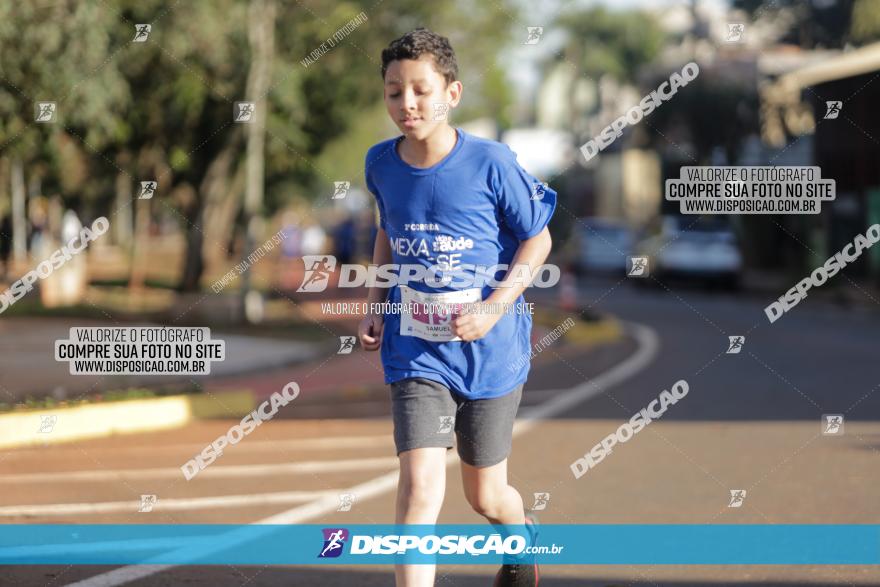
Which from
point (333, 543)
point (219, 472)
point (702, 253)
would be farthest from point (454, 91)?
point (702, 253)

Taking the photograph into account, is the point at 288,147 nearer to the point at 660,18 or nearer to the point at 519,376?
the point at 519,376

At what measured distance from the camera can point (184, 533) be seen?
23.0 feet

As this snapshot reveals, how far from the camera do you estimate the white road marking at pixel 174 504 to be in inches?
303

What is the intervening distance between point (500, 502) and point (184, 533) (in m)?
2.63

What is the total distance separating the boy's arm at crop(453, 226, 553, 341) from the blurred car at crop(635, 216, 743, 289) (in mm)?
29698

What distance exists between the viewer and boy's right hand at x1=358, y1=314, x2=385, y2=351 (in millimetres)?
4836

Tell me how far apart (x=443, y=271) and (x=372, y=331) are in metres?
0.34

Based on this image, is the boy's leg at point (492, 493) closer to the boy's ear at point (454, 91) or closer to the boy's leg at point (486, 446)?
the boy's leg at point (486, 446)

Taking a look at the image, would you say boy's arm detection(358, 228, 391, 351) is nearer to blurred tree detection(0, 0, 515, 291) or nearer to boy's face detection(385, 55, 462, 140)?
boy's face detection(385, 55, 462, 140)

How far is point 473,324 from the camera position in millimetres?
4633

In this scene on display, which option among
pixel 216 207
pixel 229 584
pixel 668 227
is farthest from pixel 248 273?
pixel 668 227

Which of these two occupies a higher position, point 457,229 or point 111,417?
point 457,229

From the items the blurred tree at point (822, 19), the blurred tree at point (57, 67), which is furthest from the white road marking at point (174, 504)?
the blurred tree at point (822, 19)

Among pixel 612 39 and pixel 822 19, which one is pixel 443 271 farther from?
pixel 612 39
